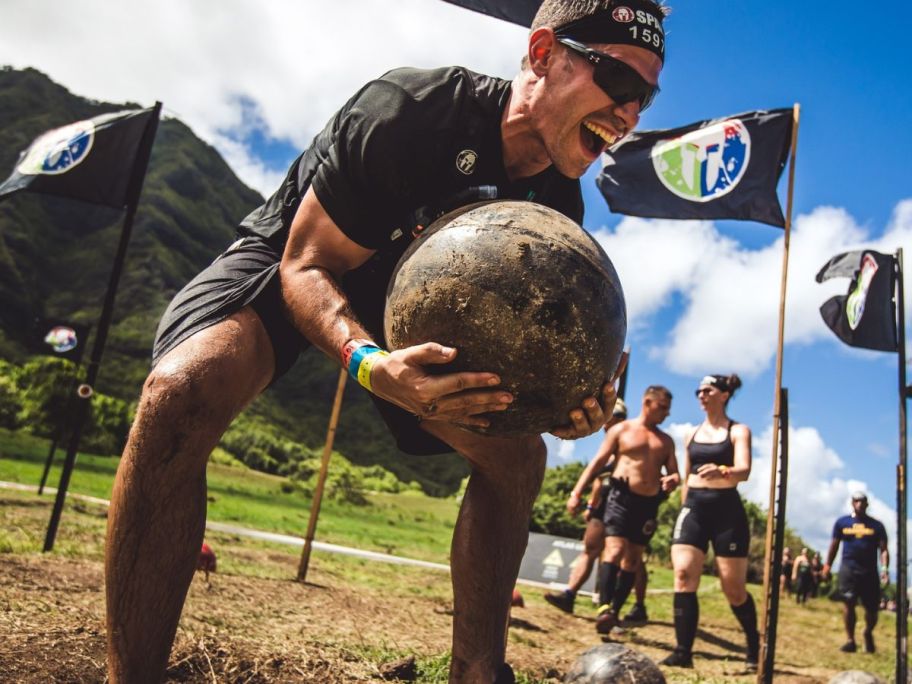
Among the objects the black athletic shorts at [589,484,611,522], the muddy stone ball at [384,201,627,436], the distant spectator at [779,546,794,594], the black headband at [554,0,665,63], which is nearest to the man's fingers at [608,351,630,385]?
the muddy stone ball at [384,201,627,436]

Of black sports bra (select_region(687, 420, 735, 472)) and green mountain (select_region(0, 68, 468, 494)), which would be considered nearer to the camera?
black sports bra (select_region(687, 420, 735, 472))

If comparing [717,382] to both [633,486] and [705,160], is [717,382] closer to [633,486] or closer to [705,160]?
[633,486]

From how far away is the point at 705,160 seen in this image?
9.35 meters

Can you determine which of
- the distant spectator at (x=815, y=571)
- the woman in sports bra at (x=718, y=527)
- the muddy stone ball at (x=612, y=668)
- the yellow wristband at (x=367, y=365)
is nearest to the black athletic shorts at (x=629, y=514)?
the woman in sports bra at (x=718, y=527)

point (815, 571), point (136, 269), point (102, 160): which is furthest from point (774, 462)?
point (136, 269)

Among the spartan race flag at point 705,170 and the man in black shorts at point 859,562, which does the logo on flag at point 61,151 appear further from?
the man in black shorts at point 859,562

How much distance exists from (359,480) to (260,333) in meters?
32.0

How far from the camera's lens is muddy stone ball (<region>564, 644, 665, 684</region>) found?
367 cm

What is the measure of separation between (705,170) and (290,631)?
753 centimetres

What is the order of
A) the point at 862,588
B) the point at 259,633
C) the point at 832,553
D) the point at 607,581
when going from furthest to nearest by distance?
the point at 832,553 → the point at 862,588 → the point at 607,581 → the point at 259,633

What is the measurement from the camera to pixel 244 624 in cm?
447

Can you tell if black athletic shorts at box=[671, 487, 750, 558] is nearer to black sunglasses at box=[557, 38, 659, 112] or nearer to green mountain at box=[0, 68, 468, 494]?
black sunglasses at box=[557, 38, 659, 112]

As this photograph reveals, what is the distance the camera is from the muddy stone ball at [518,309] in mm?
1966

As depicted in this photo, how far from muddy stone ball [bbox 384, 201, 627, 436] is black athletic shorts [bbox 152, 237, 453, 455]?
442 mm
